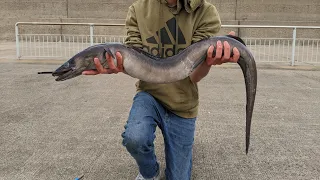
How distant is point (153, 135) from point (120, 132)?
5.13 feet

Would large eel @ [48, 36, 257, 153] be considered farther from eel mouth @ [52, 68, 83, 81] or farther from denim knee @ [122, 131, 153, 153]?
denim knee @ [122, 131, 153, 153]

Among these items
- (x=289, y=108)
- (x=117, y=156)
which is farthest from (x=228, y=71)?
(x=117, y=156)

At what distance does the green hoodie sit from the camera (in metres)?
2.78

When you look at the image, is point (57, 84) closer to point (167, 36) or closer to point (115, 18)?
point (167, 36)

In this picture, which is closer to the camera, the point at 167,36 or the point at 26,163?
the point at 167,36

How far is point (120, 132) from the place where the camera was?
413 centimetres

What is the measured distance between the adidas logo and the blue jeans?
1.17 ft

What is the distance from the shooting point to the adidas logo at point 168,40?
9.14 feet

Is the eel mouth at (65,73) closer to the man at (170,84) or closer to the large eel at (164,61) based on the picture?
the large eel at (164,61)

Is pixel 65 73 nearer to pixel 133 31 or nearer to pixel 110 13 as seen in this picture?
pixel 133 31

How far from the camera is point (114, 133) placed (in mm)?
4090

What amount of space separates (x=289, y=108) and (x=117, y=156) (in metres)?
3.02

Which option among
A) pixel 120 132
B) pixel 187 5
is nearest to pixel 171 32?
pixel 187 5

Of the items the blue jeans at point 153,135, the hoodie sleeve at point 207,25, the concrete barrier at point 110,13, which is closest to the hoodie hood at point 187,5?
the hoodie sleeve at point 207,25
